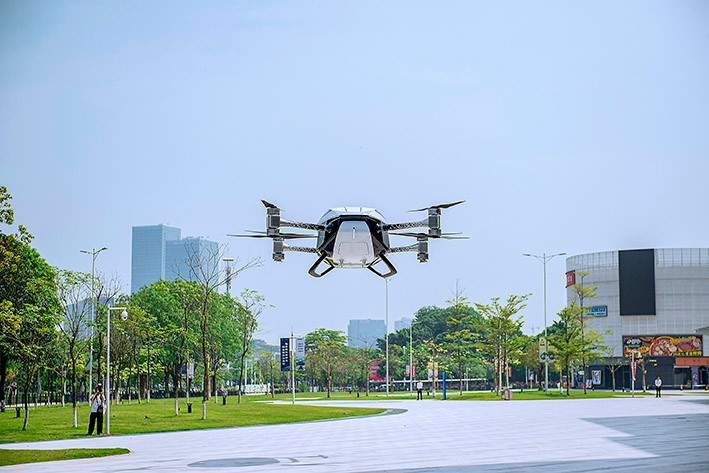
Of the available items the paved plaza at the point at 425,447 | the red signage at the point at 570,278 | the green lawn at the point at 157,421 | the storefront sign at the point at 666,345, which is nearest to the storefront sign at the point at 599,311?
the red signage at the point at 570,278

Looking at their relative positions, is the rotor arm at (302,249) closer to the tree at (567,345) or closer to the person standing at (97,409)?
the person standing at (97,409)

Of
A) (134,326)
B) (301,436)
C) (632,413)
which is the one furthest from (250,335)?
(301,436)

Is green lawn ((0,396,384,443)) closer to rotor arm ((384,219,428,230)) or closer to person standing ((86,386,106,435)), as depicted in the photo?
person standing ((86,386,106,435))

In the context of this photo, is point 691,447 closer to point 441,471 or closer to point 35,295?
point 441,471

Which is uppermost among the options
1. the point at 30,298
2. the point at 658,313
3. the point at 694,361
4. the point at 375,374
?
the point at 30,298

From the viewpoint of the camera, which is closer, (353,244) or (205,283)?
(353,244)

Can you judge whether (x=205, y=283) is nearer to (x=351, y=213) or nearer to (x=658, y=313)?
(x=351, y=213)

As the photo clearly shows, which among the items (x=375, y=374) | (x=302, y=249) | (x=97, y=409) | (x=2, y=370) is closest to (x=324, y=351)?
(x=375, y=374)

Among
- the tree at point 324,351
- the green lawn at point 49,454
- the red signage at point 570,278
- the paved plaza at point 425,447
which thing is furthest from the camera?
the red signage at point 570,278
